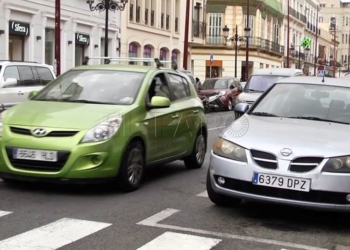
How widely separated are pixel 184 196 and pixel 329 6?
119m

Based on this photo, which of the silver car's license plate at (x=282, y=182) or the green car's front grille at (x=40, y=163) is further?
the green car's front grille at (x=40, y=163)

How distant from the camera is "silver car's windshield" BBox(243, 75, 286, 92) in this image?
66.5ft

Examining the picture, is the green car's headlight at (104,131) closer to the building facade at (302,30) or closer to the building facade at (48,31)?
the building facade at (48,31)

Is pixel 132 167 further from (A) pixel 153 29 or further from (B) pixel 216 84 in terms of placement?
(A) pixel 153 29

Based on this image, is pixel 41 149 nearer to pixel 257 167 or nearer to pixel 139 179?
pixel 139 179

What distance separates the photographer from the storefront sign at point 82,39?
30312 millimetres

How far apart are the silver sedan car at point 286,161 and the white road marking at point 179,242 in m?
0.87

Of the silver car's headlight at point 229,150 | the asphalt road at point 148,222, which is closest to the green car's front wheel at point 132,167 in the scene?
the asphalt road at point 148,222

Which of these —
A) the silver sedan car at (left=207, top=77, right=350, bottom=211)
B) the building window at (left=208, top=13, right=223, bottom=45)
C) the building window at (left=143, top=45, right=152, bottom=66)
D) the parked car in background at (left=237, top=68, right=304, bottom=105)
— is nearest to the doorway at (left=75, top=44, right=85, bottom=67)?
the building window at (left=143, top=45, right=152, bottom=66)

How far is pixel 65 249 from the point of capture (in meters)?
5.46

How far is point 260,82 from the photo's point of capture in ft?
67.4

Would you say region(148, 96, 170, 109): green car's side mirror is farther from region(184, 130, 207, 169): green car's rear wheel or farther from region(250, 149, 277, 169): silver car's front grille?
region(250, 149, 277, 169): silver car's front grille

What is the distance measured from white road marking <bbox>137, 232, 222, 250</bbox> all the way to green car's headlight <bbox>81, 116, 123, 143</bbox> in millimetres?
1875

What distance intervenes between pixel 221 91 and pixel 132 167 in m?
22.0
